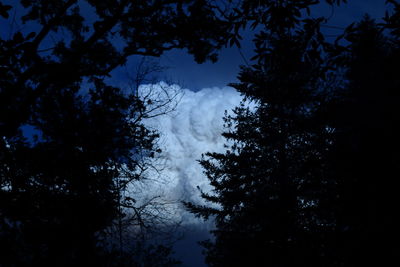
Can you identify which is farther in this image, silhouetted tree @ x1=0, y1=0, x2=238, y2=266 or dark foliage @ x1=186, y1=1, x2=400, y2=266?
dark foliage @ x1=186, y1=1, x2=400, y2=266

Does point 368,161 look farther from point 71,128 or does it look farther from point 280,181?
point 71,128

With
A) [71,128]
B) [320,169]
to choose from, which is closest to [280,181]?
[320,169]

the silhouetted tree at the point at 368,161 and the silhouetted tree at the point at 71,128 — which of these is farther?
the silhouetted tree at the point at 368,161

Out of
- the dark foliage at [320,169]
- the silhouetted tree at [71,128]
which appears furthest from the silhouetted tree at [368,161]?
the silhouetted tree at [71,128]

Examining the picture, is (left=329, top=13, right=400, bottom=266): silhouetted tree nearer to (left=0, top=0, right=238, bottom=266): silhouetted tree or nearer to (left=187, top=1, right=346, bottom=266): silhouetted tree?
(left=187, top=1, right=346, bottom=266): silhouetted tree

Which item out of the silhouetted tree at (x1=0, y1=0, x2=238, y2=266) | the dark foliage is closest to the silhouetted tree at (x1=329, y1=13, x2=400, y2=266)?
the dark foliage

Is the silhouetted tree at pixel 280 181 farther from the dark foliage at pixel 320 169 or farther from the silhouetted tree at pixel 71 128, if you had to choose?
the silhouetted tree at pixel 71 128

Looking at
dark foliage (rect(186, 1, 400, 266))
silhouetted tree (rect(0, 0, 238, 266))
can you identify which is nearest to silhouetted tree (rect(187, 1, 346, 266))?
dark foliage (rect(186, 1, 400, 266))

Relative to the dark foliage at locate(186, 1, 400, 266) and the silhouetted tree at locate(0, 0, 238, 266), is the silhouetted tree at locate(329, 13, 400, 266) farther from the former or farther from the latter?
the silhouetted tree at locate(0, 0, 238, 266)

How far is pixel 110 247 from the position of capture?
926cm

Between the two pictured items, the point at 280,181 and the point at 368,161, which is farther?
the point at 280,181

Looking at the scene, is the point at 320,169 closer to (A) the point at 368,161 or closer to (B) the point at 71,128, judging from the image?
(A) the point at 368,161

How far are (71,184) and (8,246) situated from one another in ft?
10.4

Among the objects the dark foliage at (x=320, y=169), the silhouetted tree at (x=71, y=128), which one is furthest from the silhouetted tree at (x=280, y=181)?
the silhouetted tree at (x=71, y=128)
